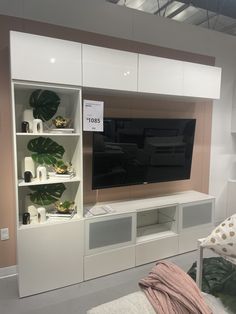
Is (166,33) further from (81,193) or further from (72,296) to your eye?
(72,296)

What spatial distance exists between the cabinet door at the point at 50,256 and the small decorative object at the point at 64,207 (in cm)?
16

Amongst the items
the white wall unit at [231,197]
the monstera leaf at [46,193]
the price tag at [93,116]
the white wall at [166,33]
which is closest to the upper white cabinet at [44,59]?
the price tag at [93,116]

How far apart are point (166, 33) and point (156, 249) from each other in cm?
260

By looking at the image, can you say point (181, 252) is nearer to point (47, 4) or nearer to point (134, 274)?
point (134, 274)

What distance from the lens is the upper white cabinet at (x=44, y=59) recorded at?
204 cm

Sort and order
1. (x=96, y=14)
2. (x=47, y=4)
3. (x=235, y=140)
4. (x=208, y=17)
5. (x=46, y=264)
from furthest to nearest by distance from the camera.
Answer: (x=235, y=140) < (x=208, y=17) < (x=96, y=14) < (x=47, y=4) < (x=46, y=264)

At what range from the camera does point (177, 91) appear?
9.44 feet

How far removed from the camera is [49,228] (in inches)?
90.5

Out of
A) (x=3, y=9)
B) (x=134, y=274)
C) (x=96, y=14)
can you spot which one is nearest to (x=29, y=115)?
(x=3, y=9)

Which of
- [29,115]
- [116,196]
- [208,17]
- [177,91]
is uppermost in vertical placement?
[208,17]

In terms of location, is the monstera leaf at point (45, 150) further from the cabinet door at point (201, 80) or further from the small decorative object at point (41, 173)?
the cabinet door at point (201, 80)

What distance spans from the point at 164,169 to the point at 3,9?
7.70 feet

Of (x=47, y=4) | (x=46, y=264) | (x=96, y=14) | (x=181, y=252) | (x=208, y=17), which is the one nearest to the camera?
(x=46, y=264)

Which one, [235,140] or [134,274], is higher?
[235,140]
